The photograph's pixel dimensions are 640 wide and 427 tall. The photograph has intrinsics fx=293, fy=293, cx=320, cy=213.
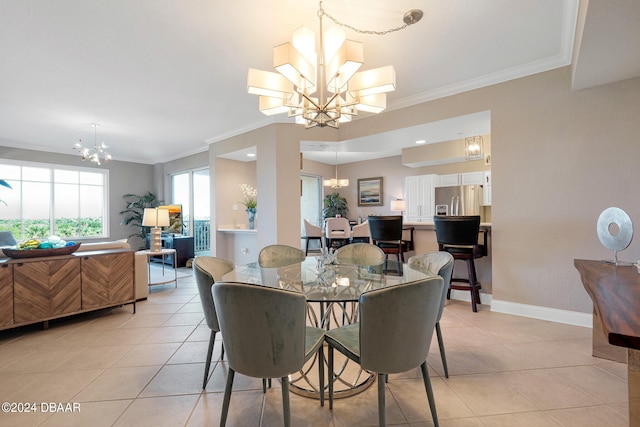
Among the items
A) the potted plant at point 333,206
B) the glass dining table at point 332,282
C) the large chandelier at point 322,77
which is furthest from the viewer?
the potted plant at point 333,206

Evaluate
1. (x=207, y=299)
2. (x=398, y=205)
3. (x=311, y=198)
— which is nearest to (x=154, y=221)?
(x=207, y=299)

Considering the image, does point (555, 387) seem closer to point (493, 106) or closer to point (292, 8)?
point (493, 106)

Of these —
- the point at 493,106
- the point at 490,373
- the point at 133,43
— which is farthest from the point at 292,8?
the point at 490,373

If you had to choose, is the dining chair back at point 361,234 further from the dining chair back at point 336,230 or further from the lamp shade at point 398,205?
the lamp shade at point 398,205

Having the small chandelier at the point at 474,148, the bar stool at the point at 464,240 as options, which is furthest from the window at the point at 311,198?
the bar stool at the point at 464,240

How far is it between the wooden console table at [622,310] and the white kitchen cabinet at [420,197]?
4.90 metres

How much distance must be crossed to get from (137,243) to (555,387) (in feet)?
27.9

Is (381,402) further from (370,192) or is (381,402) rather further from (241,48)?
(370,192)

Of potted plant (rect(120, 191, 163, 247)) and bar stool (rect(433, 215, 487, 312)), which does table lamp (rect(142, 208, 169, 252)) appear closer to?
potted plant (rect(120, 191, 163, 247))

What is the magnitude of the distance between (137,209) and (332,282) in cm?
742

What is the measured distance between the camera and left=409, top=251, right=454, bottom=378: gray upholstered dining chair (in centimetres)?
191

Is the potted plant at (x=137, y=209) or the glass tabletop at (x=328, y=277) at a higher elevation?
the potted plant at (x=137, y=209)

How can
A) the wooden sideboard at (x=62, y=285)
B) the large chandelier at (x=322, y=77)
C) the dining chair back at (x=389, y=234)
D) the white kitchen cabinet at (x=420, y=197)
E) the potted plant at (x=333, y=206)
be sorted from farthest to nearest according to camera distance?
the potted plant at (x=333, y=206), the white kitchen cabinet at (x=420, y=197), the dining chair back at (x=389, y=234), the wooden sideboard at (x=62, y=285), the large chandelier at (x=322, y=77)

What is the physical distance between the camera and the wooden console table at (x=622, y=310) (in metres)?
1.00
